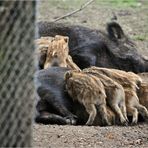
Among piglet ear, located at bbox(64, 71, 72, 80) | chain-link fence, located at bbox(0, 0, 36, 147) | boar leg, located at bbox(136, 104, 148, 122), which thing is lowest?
boar leg, located at bbox(136, 104, 148, 122)

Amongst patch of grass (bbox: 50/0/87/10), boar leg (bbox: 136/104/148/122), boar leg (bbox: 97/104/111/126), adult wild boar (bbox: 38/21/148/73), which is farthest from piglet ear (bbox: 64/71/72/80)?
patch of grass (bbox: 50/0/87/10)

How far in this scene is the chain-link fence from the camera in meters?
3.73

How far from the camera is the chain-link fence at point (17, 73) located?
3.73 meters

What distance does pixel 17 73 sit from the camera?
12.4ft

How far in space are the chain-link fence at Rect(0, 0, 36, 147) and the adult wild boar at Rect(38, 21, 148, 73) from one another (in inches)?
235

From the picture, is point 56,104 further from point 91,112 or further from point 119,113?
point 119,113

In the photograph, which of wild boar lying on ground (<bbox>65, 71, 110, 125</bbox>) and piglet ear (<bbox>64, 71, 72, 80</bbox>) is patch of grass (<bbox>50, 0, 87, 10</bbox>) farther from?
wild boar lying on ground (<bbox>65, 71, 110, 125</bbox>)

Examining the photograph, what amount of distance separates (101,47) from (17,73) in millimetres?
6456

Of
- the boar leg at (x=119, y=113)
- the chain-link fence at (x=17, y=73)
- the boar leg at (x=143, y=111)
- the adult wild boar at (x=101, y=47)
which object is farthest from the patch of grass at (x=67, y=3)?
the chain-link fence at (x=17, y=73)

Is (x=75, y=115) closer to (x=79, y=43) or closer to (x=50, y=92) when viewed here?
(x=50, y=92)

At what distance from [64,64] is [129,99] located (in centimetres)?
155

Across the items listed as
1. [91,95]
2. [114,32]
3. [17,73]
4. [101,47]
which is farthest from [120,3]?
[17,73]

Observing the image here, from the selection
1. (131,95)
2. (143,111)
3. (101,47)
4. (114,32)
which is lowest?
(143,111)

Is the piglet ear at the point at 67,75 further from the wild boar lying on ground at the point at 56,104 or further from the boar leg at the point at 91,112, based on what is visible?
the boar leg at the point at 91,112
